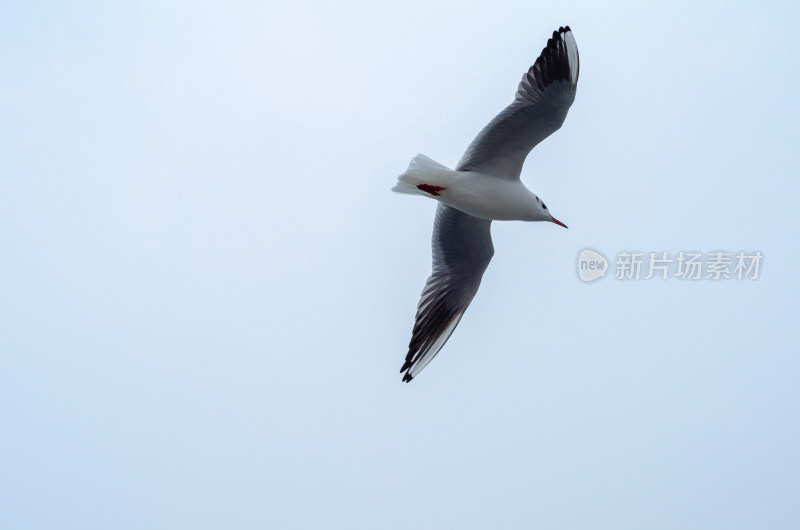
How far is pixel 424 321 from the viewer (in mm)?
8172

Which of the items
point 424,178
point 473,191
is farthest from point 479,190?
Result: point 424,178

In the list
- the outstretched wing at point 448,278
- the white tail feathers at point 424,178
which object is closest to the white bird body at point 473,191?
the white tail feathers at point 424,178

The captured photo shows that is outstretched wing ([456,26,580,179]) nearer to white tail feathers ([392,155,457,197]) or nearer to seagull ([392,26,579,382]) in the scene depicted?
seagull ([392,26,579,382])

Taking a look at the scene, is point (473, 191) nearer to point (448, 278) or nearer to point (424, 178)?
point (424, 178)

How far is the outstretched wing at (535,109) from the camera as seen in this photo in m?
7.11

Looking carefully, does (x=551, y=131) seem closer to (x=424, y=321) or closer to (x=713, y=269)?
(x=424, y=321)

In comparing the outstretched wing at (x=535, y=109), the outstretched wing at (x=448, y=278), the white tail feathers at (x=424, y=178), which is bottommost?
the outstretched wing at (x=448, y=278)

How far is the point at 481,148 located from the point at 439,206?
78 cm

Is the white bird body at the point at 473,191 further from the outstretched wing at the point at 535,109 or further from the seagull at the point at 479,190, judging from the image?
the outstretched wing at the point at 535,109

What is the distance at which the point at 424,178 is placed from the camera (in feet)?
24.2

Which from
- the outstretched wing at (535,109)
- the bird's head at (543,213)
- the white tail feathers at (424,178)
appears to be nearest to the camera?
the outstretched wing at (535,109)

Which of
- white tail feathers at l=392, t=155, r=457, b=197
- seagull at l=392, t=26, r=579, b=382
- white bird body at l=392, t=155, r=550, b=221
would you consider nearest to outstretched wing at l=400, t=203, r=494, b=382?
seagull at l=392, t=26, r=579, b=382

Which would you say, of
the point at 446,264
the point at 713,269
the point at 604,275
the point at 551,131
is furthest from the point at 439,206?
the point at 713,269

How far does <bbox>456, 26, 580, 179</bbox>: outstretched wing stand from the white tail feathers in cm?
16
